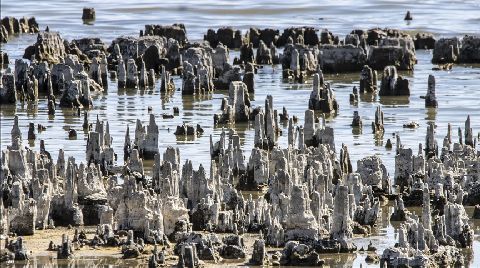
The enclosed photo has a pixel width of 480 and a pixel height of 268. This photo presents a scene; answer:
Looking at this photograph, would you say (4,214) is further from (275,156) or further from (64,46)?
(64,46)

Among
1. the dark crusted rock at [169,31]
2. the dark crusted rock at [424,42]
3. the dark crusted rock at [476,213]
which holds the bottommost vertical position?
the dark crusted rock at [424,42]

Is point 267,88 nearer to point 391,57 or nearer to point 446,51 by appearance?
point 391,57

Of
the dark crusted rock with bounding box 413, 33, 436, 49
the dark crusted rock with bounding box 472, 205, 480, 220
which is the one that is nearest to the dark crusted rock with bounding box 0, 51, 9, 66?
the dark crusted rock with bounding box 413, 33, 436, 49

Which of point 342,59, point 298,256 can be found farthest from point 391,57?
point 298,256

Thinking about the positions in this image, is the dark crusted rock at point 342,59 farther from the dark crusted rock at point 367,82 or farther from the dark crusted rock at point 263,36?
the dark crusted rock at point 263,36

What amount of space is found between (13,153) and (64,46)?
30919mm

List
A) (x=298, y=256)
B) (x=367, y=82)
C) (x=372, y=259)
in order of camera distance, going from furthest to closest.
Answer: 1. (x=367, y=82)
2. (x=372, y=259)
3. (x=298, y=256)

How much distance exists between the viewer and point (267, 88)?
53750mm

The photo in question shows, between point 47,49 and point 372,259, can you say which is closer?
A: point 372,259

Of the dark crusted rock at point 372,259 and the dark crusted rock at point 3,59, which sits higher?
the dark crusted rock at point 372,259

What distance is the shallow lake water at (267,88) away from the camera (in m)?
40.5


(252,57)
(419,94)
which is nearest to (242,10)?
(252,57)

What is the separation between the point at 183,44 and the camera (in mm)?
65250

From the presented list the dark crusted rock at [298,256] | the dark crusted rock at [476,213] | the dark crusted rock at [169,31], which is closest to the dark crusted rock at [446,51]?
the dark crusted rock at [169,31]
